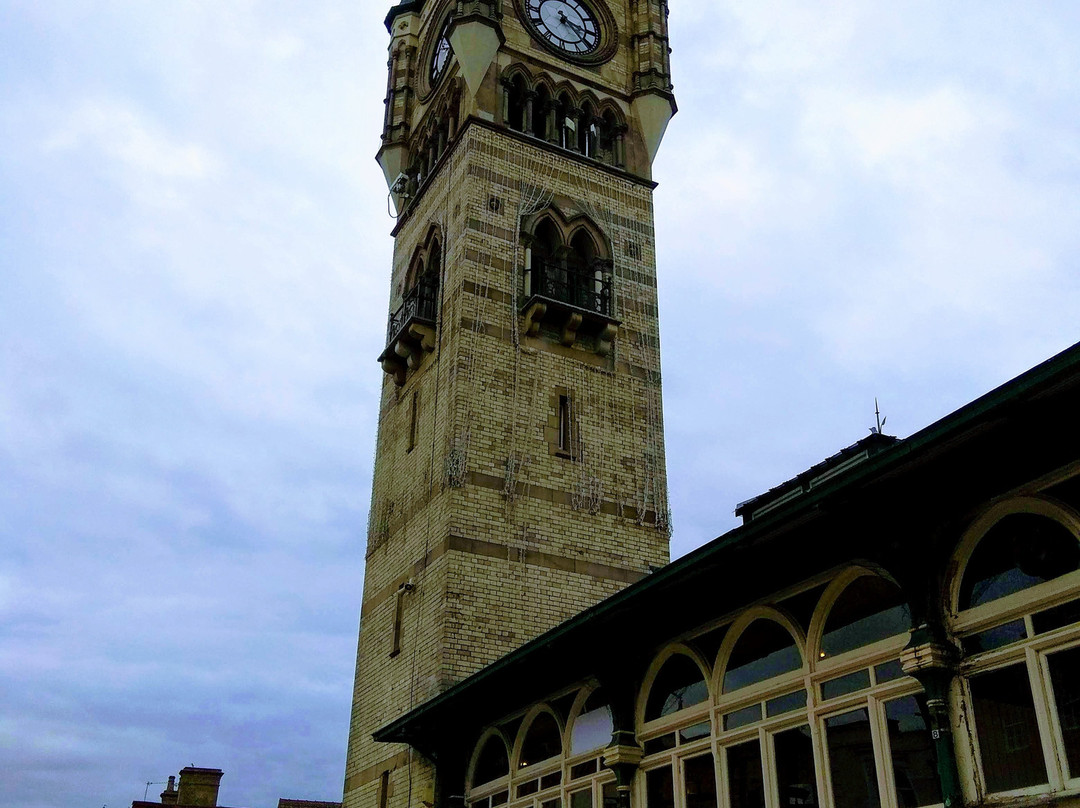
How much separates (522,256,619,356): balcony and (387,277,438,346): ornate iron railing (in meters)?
2.59

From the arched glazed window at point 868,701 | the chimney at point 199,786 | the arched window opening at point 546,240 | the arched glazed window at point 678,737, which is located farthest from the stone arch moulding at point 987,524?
the chimney at point 199,786

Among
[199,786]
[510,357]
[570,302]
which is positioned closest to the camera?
[510,357]

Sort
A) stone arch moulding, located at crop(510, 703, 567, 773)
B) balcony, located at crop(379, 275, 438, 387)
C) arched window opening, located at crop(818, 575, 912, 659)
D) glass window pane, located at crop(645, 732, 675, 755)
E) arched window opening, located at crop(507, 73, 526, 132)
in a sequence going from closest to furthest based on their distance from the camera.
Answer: arched window opening, located at crop(818, 575, 912, 659), glass window pane, located at crop(645, 732, 675, 755), stone arch moulding, located at crop(510, 703, 567, 773), balcony, located at crop(379, 275, 438, 387), arched window opening, located at crop(507, 73, 526, 132)

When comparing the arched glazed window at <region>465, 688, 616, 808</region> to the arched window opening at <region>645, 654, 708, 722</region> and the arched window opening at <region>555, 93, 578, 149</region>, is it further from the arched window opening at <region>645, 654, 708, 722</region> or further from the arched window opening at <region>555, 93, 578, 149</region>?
the arched window opening at <region>555, 93, 578, 149</region>

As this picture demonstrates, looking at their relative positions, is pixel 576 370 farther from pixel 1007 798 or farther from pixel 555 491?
pixel 1007 798

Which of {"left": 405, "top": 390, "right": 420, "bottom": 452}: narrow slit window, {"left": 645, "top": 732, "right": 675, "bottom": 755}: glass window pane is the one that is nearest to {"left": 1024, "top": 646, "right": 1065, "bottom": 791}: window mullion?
{"left": 645, "top": 732, "right": 675, "bottom": 755}: glass window pane

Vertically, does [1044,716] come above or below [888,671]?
below

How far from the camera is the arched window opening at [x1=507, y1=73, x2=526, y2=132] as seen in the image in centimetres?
3312

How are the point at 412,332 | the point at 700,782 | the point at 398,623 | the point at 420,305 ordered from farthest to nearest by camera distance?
the point at 420,305
the point at 412,332
the point at 398,623
the point at 700,782

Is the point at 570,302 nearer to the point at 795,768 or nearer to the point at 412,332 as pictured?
the point at 412,332

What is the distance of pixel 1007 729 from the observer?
1105 centimetres

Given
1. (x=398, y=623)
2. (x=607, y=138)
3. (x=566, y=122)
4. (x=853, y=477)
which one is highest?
(x=607, y=138)

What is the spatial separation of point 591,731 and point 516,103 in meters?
21.2

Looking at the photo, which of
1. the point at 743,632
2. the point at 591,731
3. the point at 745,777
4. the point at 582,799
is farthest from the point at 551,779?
the point at 743,632
